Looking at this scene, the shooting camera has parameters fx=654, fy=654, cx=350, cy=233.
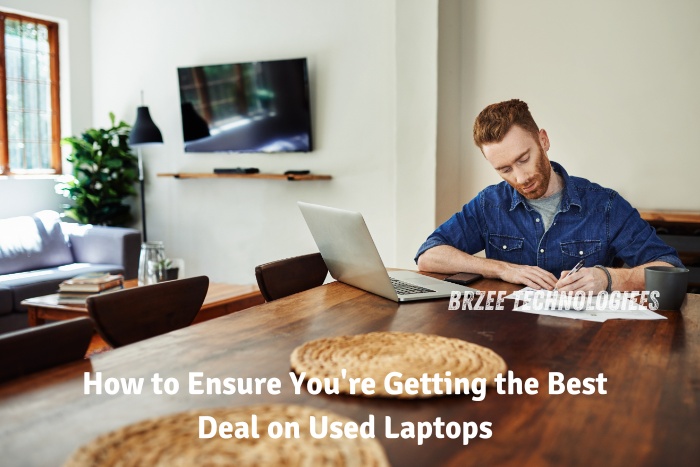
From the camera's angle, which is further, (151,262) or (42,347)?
(151,262)

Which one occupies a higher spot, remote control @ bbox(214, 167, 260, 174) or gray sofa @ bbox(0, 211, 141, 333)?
remote control @ bbox(214, 167, 260, 174)

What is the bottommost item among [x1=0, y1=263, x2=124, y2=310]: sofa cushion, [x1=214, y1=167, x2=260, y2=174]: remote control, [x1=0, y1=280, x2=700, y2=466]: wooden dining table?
[x1=0, y1=263, x2=124, y2=310]: sofa cushion

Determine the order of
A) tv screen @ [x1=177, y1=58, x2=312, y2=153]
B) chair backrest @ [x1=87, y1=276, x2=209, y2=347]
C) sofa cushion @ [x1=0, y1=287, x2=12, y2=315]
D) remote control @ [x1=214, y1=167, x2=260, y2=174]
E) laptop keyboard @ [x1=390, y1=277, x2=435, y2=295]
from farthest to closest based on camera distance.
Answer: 1. remote control @ [x1=214, y1=167, x2=260, y2=174]
2. tv screen @ [x1=177, y1=58, x2=312, y2=153]
3. sofa cushion @ [x1=0, y1=287, x2=12, y2=315]
4. laptop keyboard @ [x1=390, y1=277, x2=435, y2=295]
5. chair backrest @ [x1=87, y1=276, x2=209, y2=347]

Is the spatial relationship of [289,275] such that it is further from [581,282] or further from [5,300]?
[5,300]

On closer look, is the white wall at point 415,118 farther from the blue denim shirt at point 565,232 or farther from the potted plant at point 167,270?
the blue denim shirt at point 565,232

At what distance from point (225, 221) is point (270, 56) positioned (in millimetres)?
1284

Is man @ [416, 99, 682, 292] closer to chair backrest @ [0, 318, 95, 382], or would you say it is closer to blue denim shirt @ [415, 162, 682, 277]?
blue denim shirt @ [415, 162, 682, 277]

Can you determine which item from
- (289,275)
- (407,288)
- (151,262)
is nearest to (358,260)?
(407,288)

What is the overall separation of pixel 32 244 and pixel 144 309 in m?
3.57

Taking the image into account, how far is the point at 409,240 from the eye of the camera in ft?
13.3

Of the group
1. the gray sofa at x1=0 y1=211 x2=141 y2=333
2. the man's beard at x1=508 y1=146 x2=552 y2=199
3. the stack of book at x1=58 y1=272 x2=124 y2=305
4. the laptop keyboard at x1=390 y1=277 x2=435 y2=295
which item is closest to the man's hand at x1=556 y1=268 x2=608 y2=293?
the laptop keyboard at x1=390 y1=277 x2=435 y2=295

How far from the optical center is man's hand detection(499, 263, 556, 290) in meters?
1.71

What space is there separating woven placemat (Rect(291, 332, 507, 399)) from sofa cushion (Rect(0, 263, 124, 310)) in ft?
11.2

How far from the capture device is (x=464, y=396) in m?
0.93
